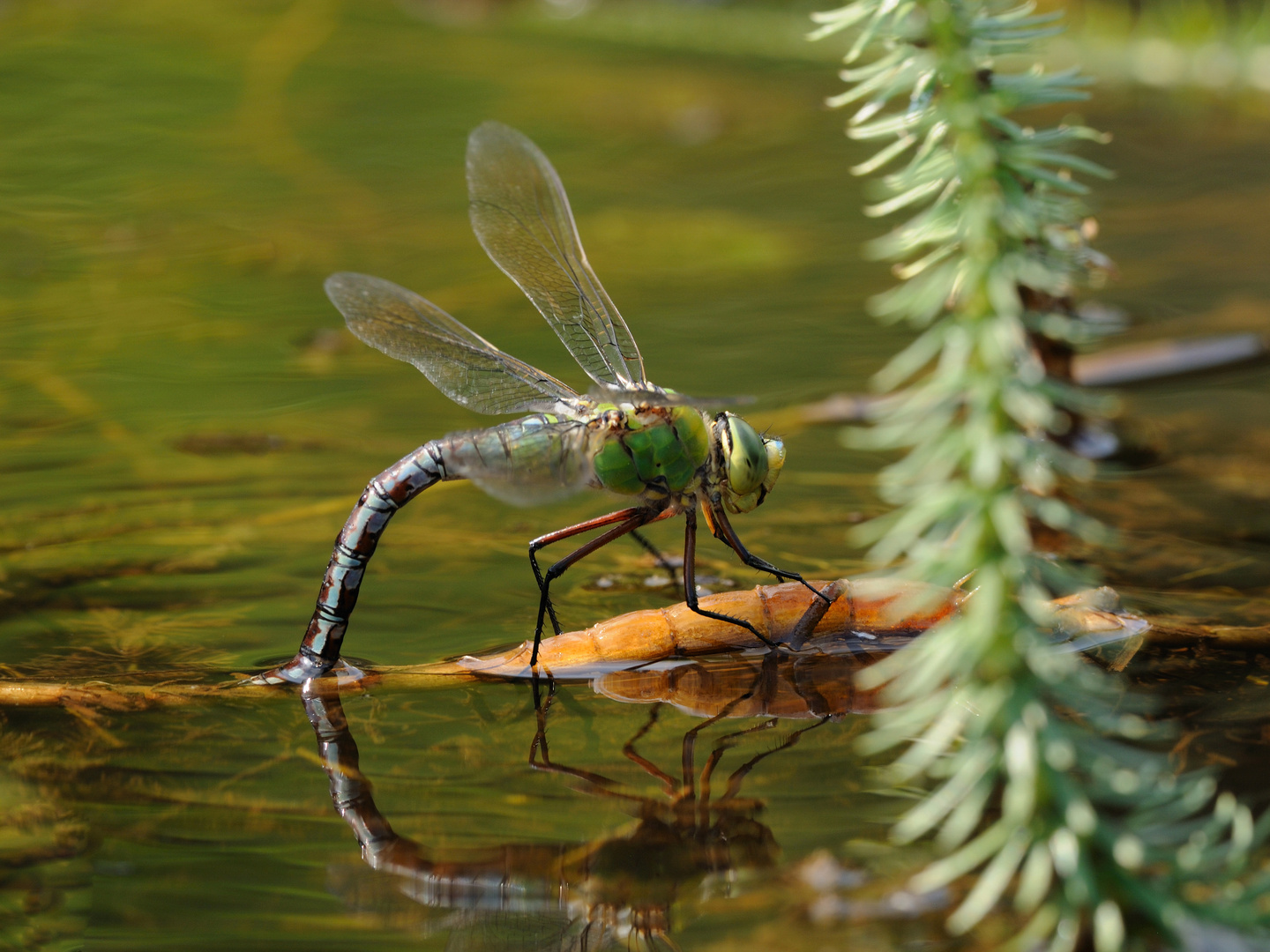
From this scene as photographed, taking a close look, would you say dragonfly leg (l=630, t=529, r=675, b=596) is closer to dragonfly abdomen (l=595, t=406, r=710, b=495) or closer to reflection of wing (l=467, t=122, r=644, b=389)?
dragonfly abdomen (l=595, t=406, r=710, b=495)

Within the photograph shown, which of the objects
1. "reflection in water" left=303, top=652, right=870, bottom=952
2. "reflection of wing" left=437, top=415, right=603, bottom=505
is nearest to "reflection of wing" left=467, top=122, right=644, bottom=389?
"reflection of wing" left=437, top=415, right=603, bottom=505

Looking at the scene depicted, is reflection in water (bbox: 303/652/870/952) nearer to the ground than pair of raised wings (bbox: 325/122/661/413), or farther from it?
nearer to the ground

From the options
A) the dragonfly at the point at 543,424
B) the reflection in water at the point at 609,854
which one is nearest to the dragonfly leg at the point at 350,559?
the dragonfly at the point at 543,424

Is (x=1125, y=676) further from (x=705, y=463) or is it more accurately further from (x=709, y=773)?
(x=705, y=463)

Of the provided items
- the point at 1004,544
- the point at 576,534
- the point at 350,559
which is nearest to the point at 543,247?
the point at 576,534

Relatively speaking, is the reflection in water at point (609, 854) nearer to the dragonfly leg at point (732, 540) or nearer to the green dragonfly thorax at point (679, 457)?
the dragonfly leg at point (732, 540)

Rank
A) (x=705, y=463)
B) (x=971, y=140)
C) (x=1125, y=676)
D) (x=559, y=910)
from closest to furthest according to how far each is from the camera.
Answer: (x=971, y=140), (x=559, y=910), (x=1125, y=676), (x=705, y=463)

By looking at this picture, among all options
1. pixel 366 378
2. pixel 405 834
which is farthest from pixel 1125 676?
pixel 366 378

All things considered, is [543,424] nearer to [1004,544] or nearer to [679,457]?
[679,457]
